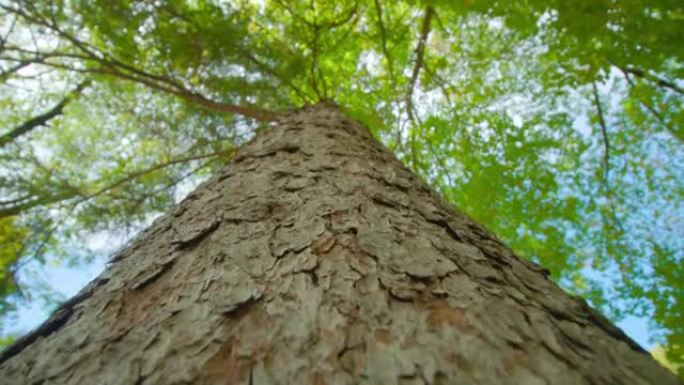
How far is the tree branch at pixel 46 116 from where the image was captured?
635cm

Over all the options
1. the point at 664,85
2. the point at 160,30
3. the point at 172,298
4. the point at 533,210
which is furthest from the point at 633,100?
the point at 172,298

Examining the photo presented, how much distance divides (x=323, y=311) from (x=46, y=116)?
301 inches

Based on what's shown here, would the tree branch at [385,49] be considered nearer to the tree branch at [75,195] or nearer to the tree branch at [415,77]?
the tree branch at [415,77]

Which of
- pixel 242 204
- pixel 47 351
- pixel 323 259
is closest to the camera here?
pixel 47 351

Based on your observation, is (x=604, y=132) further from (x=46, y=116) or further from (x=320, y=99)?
(x=46, y=116)

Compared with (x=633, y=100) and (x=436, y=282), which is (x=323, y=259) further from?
(x=633, y=100)

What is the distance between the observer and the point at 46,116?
22.2ft

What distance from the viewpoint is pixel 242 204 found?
1.54 metres

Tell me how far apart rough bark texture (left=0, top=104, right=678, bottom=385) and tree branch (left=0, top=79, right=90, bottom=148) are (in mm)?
6197

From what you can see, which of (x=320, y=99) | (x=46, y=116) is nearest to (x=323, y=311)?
(x=320, y=99)

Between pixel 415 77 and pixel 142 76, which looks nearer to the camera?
pixel 142 76

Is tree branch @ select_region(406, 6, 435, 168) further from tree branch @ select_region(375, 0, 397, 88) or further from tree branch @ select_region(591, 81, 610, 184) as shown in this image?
tree branch @ select_region(591, 81, 610, 184)

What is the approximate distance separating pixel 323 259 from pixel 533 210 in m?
5.01

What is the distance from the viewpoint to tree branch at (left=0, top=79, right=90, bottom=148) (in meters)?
6.35
